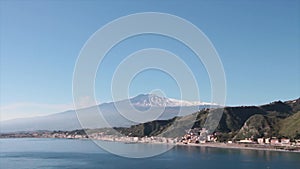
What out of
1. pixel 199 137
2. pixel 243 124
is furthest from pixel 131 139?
pixel 243 124

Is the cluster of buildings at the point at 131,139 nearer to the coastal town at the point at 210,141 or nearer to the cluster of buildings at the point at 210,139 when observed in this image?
the coastal town at the point at 210,141

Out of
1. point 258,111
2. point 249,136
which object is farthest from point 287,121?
point 258,111

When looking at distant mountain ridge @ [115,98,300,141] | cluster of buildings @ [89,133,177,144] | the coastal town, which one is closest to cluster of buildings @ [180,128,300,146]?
the coastal town

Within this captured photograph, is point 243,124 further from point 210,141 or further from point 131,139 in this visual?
point 131,139

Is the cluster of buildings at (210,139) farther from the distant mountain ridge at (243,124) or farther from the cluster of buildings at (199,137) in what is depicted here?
the distant mountain ridge at (243,124)

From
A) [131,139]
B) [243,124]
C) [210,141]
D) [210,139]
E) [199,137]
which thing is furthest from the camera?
[131,139]

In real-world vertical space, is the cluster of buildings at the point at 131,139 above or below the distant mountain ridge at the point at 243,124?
below

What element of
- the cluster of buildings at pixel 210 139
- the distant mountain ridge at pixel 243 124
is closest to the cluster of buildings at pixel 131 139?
the distant mountain ridge at pixel 243 124

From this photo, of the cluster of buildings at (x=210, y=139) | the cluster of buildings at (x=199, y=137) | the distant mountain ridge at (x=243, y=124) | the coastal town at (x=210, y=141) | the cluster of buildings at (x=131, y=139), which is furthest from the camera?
the cluster of buildings at (x=131, y=139)

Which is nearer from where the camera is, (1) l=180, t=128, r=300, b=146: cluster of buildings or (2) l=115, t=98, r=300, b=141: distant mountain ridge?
(1) l=180, t=128, r=300, b=146: cluster of buildings

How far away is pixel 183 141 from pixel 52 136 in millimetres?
29965

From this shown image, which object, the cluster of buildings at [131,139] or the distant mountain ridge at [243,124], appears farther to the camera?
the cluster of buildings at [131,139]

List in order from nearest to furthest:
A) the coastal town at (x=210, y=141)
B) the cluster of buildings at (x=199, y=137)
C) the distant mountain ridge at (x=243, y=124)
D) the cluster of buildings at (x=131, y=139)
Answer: the coastal town at (x=210, y=141) → the distant mountain ridge at (x=243, y=124) → the cluster of buildings at (x=199, y=137) → the cluster of buildings at (x=131, y=139)

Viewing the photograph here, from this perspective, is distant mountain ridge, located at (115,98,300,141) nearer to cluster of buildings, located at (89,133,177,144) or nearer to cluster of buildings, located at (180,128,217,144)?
cluster of buildings, located at (180,128,217,144)
